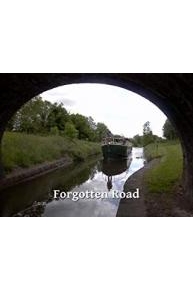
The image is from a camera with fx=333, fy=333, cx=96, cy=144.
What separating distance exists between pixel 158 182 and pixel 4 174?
6643 mm

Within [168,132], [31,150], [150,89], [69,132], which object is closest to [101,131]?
[168,132]

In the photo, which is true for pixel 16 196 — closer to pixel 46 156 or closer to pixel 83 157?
pixel 46 156

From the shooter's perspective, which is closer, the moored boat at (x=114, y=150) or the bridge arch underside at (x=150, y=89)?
the bridge arch underside at (x=150, y=89)

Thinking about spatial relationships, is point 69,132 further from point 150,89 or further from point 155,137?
point 150,89

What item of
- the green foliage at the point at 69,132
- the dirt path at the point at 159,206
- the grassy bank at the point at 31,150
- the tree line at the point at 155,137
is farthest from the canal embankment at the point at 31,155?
the tree line at the point at 155,137

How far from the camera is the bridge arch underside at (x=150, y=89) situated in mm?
8211

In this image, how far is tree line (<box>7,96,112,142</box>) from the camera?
2484 centimetres

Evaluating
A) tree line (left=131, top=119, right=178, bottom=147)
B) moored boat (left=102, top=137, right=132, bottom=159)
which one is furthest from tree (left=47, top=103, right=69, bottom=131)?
tree line (left=131, top=119, right=178, bottom=147)

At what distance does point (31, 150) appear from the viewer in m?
19.4

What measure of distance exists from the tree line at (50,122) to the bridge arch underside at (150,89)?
1338 cm

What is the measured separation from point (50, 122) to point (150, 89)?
77.4ft

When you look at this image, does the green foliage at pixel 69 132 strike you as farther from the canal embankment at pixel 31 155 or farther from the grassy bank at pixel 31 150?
the canal embankment at pixel 31 155

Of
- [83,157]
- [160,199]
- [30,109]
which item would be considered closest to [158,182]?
[160,199]

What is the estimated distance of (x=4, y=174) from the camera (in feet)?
47.8
